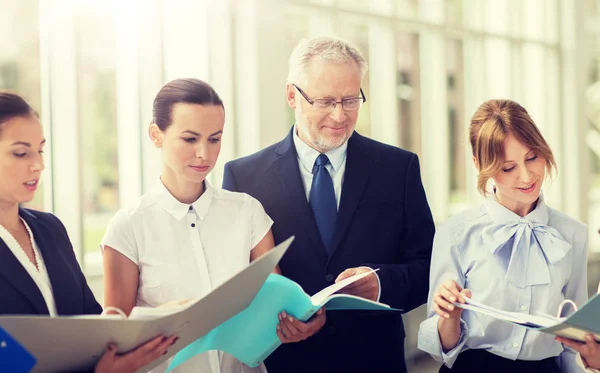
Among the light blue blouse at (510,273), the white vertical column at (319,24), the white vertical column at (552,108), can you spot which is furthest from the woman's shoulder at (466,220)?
the white vertical column at (552,108)

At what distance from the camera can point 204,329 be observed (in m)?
1.73

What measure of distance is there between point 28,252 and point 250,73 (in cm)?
202

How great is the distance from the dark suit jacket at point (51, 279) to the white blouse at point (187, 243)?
0.13 m

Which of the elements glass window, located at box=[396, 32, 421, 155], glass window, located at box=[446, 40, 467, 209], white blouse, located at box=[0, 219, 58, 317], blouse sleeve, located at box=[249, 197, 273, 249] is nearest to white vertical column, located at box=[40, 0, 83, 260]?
blouse sleeve, located at box=[249, 197, 273, 249]

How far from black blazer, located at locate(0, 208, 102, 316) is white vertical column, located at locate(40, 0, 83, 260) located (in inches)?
42.9

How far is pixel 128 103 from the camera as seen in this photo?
3.22 meters

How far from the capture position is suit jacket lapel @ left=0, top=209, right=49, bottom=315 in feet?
5.39

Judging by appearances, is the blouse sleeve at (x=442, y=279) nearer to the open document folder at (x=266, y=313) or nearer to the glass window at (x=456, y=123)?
the open document folder at (x=266, y=313)

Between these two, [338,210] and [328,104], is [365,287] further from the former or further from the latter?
[328,104]

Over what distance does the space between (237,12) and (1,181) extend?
2105 mm

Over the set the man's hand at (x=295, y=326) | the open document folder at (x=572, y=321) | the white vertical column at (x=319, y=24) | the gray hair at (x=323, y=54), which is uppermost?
the white vertical column at (x=319, y=24)

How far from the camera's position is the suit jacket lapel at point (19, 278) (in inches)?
64.7

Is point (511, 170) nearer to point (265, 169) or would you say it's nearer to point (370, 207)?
point (370, 207)

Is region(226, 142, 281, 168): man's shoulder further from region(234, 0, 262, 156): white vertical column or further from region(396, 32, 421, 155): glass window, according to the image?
region(396, 32, 421, 155): glass window
